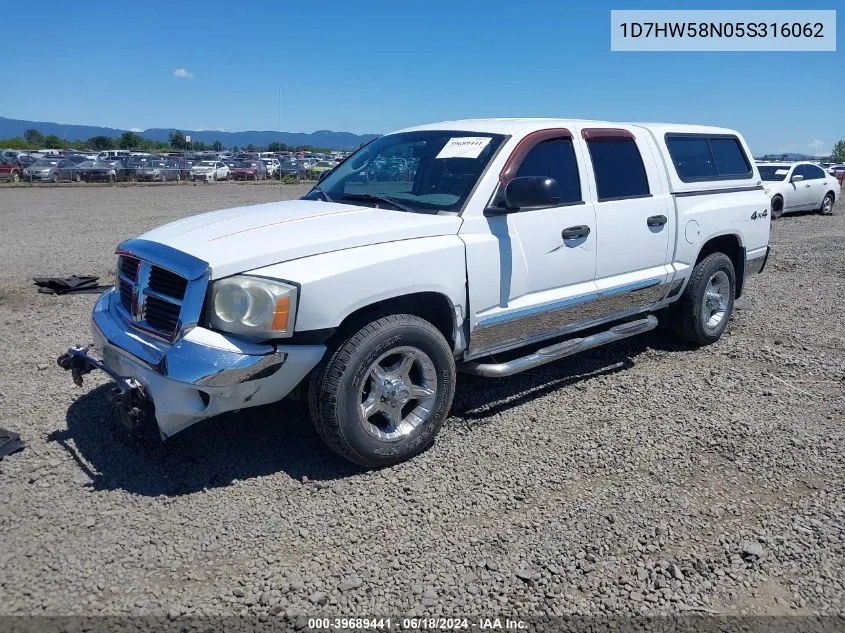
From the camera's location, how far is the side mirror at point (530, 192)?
4262 millimetres

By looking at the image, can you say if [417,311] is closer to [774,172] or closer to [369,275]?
[369,275]

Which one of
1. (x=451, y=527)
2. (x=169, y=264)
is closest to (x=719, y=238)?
(x=451, y=527)

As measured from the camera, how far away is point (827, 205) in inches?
791

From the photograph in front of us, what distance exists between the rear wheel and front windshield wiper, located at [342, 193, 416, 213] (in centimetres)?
1904

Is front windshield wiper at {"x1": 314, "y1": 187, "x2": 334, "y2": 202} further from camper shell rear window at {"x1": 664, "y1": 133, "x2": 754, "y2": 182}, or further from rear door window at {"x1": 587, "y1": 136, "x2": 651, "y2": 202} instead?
camper shell rear window at {"x1": 664, "y1": 133, "x2": 754, "y2": 182}

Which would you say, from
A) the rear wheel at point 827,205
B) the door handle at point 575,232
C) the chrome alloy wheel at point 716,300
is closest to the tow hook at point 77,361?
the door handle at point 575,232

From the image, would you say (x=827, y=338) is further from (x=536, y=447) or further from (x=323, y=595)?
(x=323, y=595)

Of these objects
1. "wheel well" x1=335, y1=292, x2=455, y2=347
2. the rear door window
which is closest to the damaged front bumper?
"wheel well" x1=335, y1=292, x2=455, y2=347

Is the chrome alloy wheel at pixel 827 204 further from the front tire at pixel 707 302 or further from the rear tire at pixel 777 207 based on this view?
the front tire at pixel 707 302

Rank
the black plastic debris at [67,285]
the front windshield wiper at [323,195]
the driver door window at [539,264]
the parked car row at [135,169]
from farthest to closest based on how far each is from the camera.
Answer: the parked car row at [135,169] < the black plastic debris at [67,285] < the front windshield wiper at [323,195] < the driver door window at [539,264]

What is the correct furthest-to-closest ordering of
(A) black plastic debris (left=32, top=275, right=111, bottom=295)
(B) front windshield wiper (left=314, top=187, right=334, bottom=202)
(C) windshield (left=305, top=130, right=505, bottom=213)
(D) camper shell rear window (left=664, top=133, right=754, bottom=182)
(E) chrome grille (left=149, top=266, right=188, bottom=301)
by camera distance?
(A) black plastic debris (left=32, top=275, right=111, bottom=295), (D) camper shell rear window (left=664, top=133, right=754, bottom=182), (B) front windshield wiper (left=314, top=187, right=334, bottom=202), (C) windshield (left=305, top=130, right=505, bottom=213), (E) chrome grille (left=149, top=266, right=188, bottom=301)

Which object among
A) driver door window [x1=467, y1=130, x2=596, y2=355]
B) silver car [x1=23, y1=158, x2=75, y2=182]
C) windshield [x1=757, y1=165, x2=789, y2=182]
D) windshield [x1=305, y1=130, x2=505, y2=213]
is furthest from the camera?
silver car [x1=23, y1=158, x2=75, y2=182]

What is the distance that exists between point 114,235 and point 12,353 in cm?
844

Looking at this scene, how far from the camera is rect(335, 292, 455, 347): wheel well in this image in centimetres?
392
